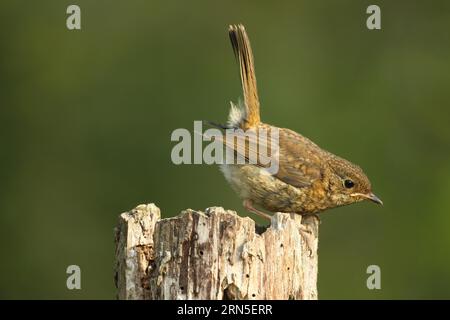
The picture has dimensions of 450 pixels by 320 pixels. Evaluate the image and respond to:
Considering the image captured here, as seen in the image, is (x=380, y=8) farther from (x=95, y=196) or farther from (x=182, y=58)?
(x=95, y=196)

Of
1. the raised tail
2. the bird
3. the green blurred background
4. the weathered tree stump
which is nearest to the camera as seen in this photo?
the weathered tree stump

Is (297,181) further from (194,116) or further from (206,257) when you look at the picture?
(194,116)

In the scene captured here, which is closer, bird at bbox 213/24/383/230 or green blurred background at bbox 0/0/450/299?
bird at bbox 213/24/383/230

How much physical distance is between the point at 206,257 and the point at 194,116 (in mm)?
5817

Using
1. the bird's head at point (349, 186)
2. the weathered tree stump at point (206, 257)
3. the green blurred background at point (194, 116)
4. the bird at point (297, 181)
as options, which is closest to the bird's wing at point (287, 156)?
the bird at point (297, 181)

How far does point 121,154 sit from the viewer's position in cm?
1064

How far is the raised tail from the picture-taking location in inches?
287

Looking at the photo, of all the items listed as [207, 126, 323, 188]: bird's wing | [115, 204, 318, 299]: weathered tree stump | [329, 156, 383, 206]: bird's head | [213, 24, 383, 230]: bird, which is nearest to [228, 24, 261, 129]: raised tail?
[207, 126, 323, 188]: bird's wing

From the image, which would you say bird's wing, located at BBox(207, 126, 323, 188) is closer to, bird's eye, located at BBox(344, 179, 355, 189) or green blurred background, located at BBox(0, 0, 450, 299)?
bird's eye, located at BBox(344, 179, 355, 189)

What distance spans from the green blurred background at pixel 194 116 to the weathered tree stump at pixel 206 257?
4.90 metres

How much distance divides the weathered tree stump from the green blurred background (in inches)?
193
